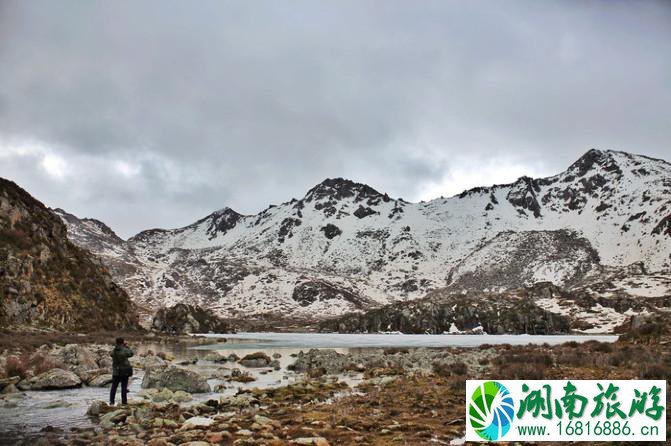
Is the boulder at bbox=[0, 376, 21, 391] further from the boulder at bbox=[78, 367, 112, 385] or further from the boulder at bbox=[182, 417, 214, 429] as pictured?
the boulder at bbox=[182, 417, 214, 429]

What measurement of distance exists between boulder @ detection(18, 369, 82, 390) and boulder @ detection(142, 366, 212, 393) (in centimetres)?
388

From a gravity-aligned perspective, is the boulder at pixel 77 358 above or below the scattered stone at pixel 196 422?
below

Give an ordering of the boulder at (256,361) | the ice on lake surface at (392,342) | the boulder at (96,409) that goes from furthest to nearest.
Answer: the ice on lake surface at (392,342), the boulder at (256,361), the boulder at (96,409)

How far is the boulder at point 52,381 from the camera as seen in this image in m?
26.1

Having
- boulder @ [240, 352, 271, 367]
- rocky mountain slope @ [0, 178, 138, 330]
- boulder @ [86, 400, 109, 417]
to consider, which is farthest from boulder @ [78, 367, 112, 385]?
rocky mountain slope @ [0, 178, 138, 330]

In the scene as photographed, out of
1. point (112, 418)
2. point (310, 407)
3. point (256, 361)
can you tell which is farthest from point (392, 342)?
point (112, 418)

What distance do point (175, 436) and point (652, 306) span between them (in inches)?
6582

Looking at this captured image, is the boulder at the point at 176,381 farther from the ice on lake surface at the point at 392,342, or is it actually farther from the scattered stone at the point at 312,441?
the ice on lake surface at the point at 392,342

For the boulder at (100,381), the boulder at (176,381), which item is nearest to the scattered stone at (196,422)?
the boulder at (176,381)

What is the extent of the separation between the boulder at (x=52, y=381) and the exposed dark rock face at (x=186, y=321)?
12727cm

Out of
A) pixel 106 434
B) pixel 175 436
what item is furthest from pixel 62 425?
pixel 175 436

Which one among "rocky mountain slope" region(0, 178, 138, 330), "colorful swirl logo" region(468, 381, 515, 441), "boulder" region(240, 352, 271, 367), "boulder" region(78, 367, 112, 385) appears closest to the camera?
"colorful swirl logo" region(468, 381, 515, 441)

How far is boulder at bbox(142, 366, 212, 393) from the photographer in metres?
26.9

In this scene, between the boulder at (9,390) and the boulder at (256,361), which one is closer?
the boulder at (9,390)
